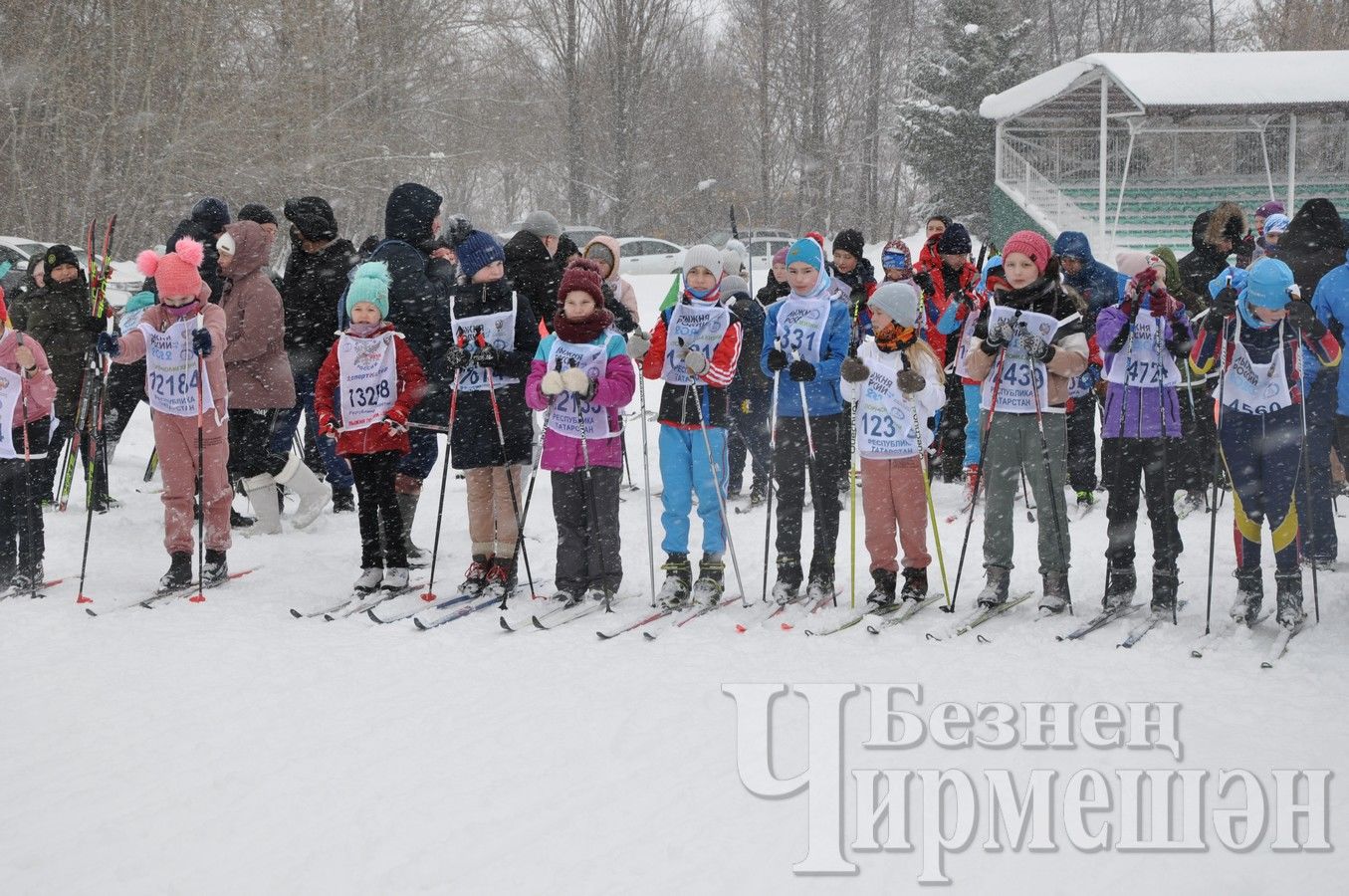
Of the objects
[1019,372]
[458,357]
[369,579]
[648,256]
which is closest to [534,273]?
[458,357]

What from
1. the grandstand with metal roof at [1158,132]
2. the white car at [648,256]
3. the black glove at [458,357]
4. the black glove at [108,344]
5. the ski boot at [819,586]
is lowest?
the ski boot at [819,586]

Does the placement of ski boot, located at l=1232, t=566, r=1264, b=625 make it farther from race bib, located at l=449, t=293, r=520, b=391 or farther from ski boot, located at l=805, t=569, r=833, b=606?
race bib, located at l=449, t=293, r=520, b=391

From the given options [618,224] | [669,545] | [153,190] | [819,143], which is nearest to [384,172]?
[153,190]

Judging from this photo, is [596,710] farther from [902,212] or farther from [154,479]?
[902,212]

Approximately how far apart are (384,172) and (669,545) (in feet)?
81.3

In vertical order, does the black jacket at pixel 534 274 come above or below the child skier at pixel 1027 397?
above

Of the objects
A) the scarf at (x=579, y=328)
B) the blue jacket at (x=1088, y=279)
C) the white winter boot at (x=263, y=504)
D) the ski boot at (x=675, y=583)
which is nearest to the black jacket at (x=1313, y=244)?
the blue jacket at (x=1088, y=279)

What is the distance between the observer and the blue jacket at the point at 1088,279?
6.94 m

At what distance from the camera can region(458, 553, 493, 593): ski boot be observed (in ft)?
20.8

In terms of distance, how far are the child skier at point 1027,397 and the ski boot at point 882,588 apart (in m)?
0.42

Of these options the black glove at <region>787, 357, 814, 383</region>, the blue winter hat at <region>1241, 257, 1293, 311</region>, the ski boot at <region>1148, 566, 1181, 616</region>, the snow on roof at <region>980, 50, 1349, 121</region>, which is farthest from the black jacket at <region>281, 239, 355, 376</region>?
the snow on roof at <region>980, 50, 1349, 121</region>

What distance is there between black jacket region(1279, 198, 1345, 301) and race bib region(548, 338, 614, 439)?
390 centimetres

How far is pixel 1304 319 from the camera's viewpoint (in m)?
5.34

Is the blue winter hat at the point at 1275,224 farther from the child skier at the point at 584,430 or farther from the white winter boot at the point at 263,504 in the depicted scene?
the white winter boot at the point at 263,504
